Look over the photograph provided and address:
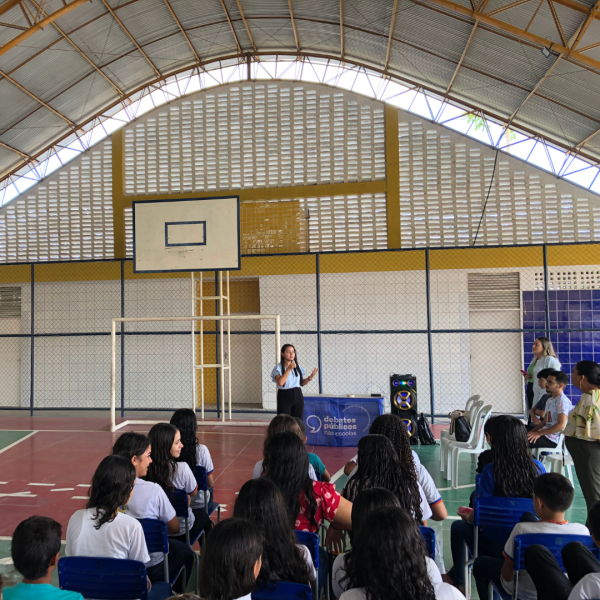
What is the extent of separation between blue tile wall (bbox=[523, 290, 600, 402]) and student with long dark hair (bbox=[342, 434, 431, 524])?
9.75 metres

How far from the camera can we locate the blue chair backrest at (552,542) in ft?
7.20

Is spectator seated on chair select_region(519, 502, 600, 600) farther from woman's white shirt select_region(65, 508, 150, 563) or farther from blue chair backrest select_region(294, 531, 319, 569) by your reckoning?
woman's white shirt select_region(65, 508, 150, 563)

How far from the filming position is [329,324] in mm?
11922

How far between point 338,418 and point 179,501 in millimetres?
4603

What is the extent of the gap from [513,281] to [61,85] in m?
11.9

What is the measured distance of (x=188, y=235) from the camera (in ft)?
29.7

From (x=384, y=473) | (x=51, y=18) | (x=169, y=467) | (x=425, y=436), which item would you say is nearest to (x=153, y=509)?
(x=169, y=467)

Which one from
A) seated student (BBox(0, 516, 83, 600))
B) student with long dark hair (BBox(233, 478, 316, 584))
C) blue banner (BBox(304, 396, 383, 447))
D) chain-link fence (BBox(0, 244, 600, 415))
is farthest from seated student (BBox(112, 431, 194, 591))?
chain-link fence (BBox(0, 244, 600, 415))

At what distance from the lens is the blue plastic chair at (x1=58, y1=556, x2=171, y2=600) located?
7.16 ft

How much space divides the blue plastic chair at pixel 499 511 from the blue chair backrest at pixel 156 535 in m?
1.73

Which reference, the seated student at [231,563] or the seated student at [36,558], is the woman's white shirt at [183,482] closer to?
the seated student at [36,558]

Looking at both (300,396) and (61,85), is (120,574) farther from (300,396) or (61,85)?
(61,85)

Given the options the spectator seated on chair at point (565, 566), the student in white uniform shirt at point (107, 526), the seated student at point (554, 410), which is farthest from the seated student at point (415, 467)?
the seated student at point (554, 410)

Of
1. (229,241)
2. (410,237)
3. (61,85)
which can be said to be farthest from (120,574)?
(61,85)
